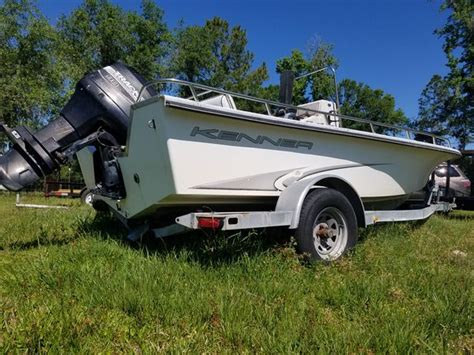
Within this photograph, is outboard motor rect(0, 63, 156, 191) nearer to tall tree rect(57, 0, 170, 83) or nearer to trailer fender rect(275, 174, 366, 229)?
trailer fender rect(275, 174, 366, 229)

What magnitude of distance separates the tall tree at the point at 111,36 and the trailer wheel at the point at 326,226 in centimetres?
2348

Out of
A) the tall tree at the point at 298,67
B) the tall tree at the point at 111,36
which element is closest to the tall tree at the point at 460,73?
the tall tree at the point at 298,67

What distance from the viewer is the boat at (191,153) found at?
3.17m

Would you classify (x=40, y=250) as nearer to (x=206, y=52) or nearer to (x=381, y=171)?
(x=381, y=171)

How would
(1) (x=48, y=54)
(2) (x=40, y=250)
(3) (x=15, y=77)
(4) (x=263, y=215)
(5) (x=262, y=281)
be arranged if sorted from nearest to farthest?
(5) (x=262, y=281), (4) (x=263, y=215), (2) (x=40, y=250), (3) (x=15, y=77), (1) (x=48, y=54)

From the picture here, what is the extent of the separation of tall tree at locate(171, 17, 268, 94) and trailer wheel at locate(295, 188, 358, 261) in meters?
24.6

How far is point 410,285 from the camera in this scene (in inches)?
125

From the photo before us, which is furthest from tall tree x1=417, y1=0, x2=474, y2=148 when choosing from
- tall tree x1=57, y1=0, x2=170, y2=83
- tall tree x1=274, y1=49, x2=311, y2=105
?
tall tree x1=57, y1=0, x2=170, y2=83

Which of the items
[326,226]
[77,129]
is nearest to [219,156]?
[326,226]

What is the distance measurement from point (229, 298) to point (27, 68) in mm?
20534

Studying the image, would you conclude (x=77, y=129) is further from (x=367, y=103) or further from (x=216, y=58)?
(x=367, y=103)

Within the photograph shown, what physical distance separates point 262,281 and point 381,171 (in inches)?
97.8

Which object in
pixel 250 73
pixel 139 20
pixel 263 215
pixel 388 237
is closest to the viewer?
pixel 263 215

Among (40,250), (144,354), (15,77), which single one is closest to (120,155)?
(40,250)
